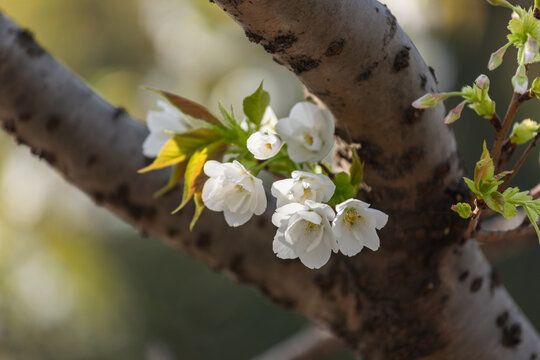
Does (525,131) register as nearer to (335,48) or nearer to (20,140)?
(335,48)

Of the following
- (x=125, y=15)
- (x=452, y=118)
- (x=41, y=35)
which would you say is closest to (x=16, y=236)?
(x=41, y=35)

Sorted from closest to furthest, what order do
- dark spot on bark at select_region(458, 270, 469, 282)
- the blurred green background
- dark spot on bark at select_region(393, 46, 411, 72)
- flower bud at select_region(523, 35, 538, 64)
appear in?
flower bud at select_region(523, 35, 538, 64) → dark spot on bark at select_region(393, 46, 411, 72) → dark spot on bark at select_region(458, 270, 469, 282) → the blurred green background

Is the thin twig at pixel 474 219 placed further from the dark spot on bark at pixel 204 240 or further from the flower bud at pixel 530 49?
the dark spot on bark at pixel 204 240

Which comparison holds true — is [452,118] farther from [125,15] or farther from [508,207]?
[125,15]

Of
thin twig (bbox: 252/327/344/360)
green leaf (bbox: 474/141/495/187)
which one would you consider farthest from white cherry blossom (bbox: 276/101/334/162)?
thin twig (bbox: 252/327/344/360)

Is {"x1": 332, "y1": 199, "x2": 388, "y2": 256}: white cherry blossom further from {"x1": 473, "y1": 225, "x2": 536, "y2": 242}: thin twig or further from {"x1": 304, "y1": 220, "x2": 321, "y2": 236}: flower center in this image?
{"x1": 473, "y1": 225, "x2": 536, "y2": 242}: thin twig
